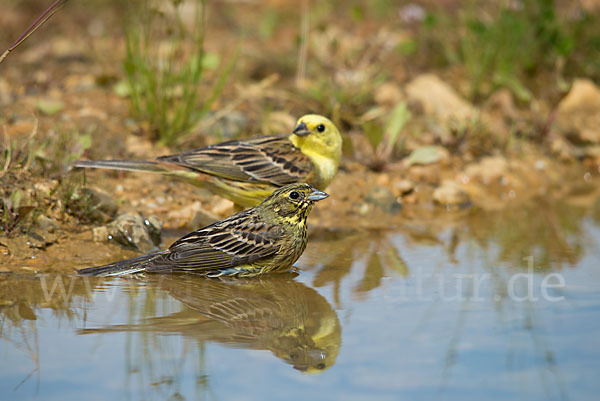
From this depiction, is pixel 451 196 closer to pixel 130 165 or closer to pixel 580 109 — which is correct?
pixel 130 165

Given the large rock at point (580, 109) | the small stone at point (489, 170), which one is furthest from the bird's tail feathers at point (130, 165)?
the large rock at point (580, 109)

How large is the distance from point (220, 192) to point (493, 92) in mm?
4551

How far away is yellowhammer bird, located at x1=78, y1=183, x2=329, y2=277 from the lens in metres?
4.92

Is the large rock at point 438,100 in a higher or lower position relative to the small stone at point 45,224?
higher

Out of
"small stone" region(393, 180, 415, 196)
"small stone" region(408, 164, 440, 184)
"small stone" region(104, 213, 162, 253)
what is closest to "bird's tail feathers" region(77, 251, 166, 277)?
"small stone" region(104, 213, 162, 253)

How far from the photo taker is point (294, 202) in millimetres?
5266

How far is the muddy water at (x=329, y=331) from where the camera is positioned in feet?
10.5

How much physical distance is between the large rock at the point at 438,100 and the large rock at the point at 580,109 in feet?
4.25

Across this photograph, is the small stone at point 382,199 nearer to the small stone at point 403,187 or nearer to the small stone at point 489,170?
the small stone at point 403,187

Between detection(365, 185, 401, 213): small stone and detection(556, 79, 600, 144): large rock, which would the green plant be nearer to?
detection(365, 185, 401, 213): small stone

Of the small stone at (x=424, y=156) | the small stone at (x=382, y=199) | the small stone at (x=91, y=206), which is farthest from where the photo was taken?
the small stone at (x=424, y=156)

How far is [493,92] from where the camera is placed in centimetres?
915

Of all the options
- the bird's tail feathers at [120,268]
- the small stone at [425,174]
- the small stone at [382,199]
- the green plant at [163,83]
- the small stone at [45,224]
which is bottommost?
the bird's tail feathers at [120,268]

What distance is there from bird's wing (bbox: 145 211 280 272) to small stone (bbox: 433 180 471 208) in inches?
102
